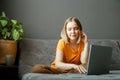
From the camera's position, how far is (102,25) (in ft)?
11.2

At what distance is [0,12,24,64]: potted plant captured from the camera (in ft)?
9.75

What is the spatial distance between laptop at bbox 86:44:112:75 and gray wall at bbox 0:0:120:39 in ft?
3.94

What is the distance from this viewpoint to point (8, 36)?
9.91 ft

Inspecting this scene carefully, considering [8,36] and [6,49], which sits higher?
[8,36]

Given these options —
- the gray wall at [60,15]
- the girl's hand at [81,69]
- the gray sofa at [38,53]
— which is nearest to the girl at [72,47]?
the girl's hand at [81,69]

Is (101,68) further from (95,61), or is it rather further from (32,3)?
(32,3)

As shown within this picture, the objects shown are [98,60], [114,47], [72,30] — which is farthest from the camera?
[114,47]

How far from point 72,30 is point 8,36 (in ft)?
2.69

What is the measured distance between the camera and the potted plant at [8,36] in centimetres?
297

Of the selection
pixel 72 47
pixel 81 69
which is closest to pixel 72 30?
pixel 72 47

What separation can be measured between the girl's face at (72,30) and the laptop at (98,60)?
0.45 m

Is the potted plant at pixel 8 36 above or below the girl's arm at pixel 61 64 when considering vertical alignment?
above

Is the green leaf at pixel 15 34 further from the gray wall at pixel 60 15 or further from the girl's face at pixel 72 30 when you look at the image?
the girl's face at pixel 72 30

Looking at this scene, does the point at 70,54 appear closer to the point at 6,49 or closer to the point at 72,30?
→ the point at 72,30
